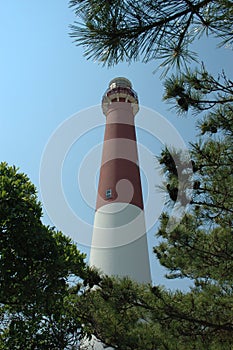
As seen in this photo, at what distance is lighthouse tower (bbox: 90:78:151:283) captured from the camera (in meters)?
8.57

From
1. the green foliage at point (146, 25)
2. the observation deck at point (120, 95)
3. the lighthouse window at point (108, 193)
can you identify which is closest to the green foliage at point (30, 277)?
the green foliage at point (146, 25)

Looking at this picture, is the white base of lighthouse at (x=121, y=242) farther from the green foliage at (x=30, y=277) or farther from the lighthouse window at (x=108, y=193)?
the green foliage at (x=30, y=277)

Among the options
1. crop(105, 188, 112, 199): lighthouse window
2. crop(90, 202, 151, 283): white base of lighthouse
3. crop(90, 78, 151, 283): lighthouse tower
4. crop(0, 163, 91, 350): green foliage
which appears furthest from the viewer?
crop(105, 188, 112, 199): lighthouse window

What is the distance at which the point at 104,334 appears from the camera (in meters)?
4.11

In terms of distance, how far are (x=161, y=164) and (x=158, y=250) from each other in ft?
6.61

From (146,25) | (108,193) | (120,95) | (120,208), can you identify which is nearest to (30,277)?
(146,25)

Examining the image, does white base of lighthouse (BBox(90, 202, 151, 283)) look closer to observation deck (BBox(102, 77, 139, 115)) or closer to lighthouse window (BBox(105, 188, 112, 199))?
lighthouse window (BBox(105, 188, 112, 199))

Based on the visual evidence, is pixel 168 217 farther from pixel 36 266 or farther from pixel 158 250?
pixel 36 266

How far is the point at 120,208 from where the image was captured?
928cm

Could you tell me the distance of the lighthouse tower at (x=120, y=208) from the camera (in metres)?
8.57

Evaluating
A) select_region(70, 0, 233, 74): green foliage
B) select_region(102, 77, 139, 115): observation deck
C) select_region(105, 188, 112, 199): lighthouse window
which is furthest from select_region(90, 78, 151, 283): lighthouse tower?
select_region(70, 0, 233, 74): green foliage

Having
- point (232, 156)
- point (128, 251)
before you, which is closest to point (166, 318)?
point (232, 156)

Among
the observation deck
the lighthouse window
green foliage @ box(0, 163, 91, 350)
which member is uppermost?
the observation deck

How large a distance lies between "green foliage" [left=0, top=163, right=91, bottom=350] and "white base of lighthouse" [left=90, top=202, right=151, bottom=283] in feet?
10.5
